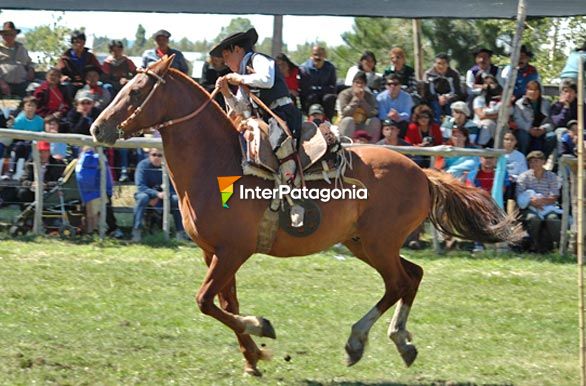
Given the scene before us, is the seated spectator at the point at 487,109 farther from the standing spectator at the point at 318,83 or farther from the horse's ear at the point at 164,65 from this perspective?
the horse's ear at the point at 164,65

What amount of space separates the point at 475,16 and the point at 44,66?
12199 mm

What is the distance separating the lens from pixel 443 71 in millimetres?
16500

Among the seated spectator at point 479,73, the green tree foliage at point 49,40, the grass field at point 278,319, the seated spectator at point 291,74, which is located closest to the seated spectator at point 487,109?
the seated spectator at point 479,73

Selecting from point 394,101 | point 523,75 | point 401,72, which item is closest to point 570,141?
point 523,75

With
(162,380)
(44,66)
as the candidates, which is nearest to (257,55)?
(162,380)

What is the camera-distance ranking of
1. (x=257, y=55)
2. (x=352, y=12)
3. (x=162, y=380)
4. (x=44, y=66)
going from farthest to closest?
(x=44, y=66) → (x=352, y=12) → (x=257, y=55) → (x=162, y=380)

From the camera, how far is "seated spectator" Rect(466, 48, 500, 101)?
53.6ft

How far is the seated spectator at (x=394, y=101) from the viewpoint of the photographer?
15305mm

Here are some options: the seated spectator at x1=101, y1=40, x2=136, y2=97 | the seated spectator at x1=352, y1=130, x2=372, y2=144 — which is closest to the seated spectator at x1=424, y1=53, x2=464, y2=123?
the seated spectator at x1=352, y1=130, x2=372, y2=144

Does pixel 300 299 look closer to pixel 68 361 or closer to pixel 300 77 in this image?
pixel 68 361

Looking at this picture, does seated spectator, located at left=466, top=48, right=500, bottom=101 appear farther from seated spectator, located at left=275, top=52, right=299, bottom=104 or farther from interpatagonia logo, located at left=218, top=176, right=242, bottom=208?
interpatagonia logo, located at left=218, top=176, right=242, bottom=208

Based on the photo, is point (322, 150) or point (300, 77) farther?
point (300, 77)

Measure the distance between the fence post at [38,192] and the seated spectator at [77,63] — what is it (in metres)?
2.50

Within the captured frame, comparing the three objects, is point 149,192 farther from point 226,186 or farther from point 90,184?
point 226,186
